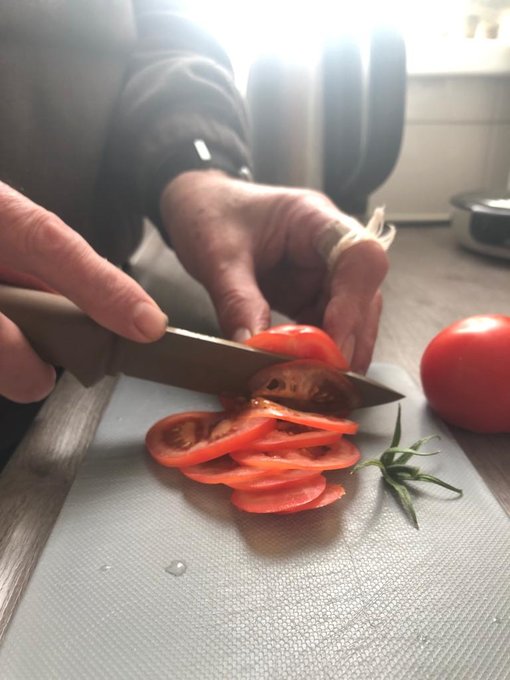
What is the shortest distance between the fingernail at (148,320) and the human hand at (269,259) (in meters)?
0.19

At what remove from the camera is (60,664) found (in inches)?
18.3

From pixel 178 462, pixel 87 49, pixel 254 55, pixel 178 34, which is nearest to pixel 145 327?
pixel 178 462

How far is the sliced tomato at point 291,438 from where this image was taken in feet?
2.14

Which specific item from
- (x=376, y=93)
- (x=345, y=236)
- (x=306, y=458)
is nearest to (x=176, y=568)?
(x=306, y=458)

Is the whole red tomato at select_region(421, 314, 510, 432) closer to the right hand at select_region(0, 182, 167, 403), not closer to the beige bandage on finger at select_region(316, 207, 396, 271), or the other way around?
the beige bandage on finger at select_region(316, 207, 396, 271)

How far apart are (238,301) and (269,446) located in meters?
0.25

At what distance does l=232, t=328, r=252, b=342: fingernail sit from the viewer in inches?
31.2

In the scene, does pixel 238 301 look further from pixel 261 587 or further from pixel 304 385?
pixel 261 587

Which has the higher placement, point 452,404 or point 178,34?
point 178,34

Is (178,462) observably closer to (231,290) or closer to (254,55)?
(231,290)

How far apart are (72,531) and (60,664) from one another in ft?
0.48

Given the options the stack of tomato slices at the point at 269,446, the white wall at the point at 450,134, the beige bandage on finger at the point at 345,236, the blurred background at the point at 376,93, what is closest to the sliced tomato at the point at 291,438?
the stack of tomato slices at the point at 269,446

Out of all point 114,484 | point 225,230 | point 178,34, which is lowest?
point 114,484

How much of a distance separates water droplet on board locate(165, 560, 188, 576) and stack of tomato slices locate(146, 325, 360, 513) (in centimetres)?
9
